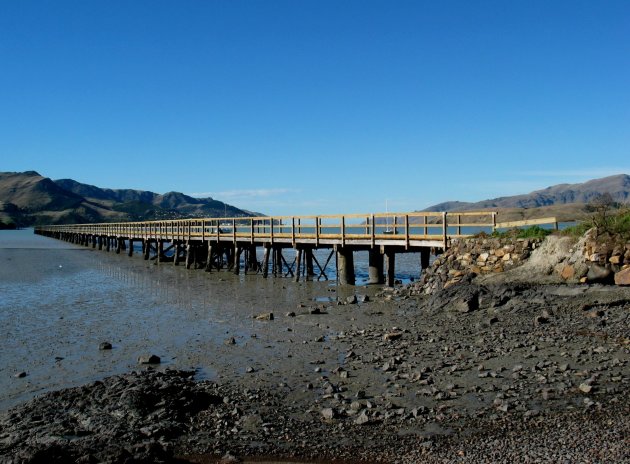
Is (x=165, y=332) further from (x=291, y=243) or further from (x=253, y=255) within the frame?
(x=253, y=255)

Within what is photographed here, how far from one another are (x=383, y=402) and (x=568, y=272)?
9982 millimetres

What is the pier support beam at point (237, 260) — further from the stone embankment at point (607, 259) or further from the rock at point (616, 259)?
the rock at point (616, 259)

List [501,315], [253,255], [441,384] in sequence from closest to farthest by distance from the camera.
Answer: [441,384] → [501,315] → [253,255]

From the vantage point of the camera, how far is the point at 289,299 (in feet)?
76.7

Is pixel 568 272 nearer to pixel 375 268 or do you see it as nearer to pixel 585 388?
pixel 585 388

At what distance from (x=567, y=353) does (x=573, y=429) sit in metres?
3.97

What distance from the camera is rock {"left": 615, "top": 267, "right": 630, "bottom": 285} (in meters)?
15.2

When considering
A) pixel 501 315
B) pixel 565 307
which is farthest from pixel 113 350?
pixel 565 307

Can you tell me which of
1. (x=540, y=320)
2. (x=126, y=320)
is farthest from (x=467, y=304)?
(x=126, y=320)

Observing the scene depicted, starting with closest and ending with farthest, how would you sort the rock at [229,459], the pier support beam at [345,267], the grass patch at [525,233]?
the rock at [229,459] → the grass patch at [525,233] → the pier support beam at [345,267]

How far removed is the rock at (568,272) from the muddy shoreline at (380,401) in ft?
4.32

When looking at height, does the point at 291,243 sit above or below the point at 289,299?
above

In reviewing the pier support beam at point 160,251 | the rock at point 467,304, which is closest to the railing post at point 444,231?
the rock at point 467,304

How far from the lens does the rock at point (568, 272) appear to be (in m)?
16.5
